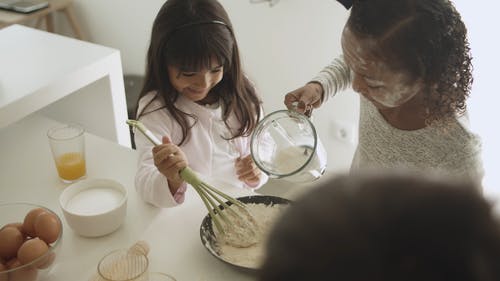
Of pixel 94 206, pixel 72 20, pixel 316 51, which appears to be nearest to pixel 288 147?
pixel 94 206

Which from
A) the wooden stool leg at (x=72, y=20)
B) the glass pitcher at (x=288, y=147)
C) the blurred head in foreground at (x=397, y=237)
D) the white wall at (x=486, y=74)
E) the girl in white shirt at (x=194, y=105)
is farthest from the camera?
the wooden stool leg at (x=72, y=20)

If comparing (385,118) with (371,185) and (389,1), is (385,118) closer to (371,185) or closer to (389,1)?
(389,1)

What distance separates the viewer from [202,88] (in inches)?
44.1

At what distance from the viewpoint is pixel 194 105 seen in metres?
1.24

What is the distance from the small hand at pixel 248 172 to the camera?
48.6 inches

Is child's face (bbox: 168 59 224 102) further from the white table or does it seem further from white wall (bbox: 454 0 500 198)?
white wall (bbox: 454 0 500 198)

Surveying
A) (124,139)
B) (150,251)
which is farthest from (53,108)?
(150,251)

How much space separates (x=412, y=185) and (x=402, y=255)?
0.14ft

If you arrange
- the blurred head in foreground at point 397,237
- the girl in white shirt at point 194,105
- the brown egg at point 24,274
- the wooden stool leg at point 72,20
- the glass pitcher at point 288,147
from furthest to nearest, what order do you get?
the wooden stool leg at point 72,20, the girl in white shirt at point 194,105, the glass pitcher at point 288,147, the brown egg at point 24,274, the blurred head in foreground at point 397,237

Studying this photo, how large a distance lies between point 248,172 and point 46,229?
1.59ft

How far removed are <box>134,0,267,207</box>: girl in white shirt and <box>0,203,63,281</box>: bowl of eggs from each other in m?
0.21

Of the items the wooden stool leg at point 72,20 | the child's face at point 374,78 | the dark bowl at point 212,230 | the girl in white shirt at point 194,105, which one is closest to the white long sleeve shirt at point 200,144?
the girl in white shirt at point 194,105

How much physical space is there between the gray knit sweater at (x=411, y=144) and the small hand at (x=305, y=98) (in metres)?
0.03

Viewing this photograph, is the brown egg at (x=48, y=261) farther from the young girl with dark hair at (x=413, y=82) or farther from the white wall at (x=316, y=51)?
the white wall at (x=316, y=51)
